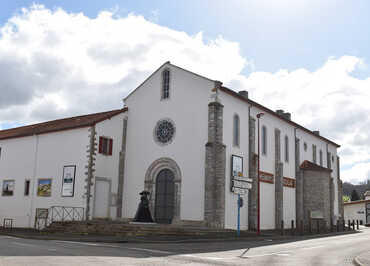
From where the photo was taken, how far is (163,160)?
97.4 feet

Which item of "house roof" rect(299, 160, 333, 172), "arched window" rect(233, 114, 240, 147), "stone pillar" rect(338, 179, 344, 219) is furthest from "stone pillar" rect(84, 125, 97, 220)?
"stone pillar" rect(338, 179, 344, 219)

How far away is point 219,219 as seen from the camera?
85.3 feet

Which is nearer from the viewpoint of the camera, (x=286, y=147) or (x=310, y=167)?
(x=286, y=147)

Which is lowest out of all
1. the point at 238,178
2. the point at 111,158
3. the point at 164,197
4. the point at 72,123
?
the point at 164,197

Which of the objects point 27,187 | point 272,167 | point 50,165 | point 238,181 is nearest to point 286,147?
point 272,167

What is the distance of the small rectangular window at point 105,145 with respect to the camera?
30242 mm

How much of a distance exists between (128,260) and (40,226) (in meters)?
20.6

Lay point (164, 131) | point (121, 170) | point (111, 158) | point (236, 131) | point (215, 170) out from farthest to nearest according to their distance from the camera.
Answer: point (121, 170), point (111, 158), point (164, 131), point (236, 131), point (215, 170)

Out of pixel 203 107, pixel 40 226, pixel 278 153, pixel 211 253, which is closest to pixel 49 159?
pixel 40 226

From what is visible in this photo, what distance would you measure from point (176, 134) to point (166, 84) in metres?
4.09

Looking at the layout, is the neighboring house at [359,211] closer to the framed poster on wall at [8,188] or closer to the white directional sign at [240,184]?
the white directional sign at [240,184]

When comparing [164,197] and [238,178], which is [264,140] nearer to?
[164,197]

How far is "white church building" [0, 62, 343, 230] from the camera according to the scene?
27.6 meters

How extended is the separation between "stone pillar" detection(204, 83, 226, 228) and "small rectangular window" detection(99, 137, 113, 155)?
7889 millimetres
